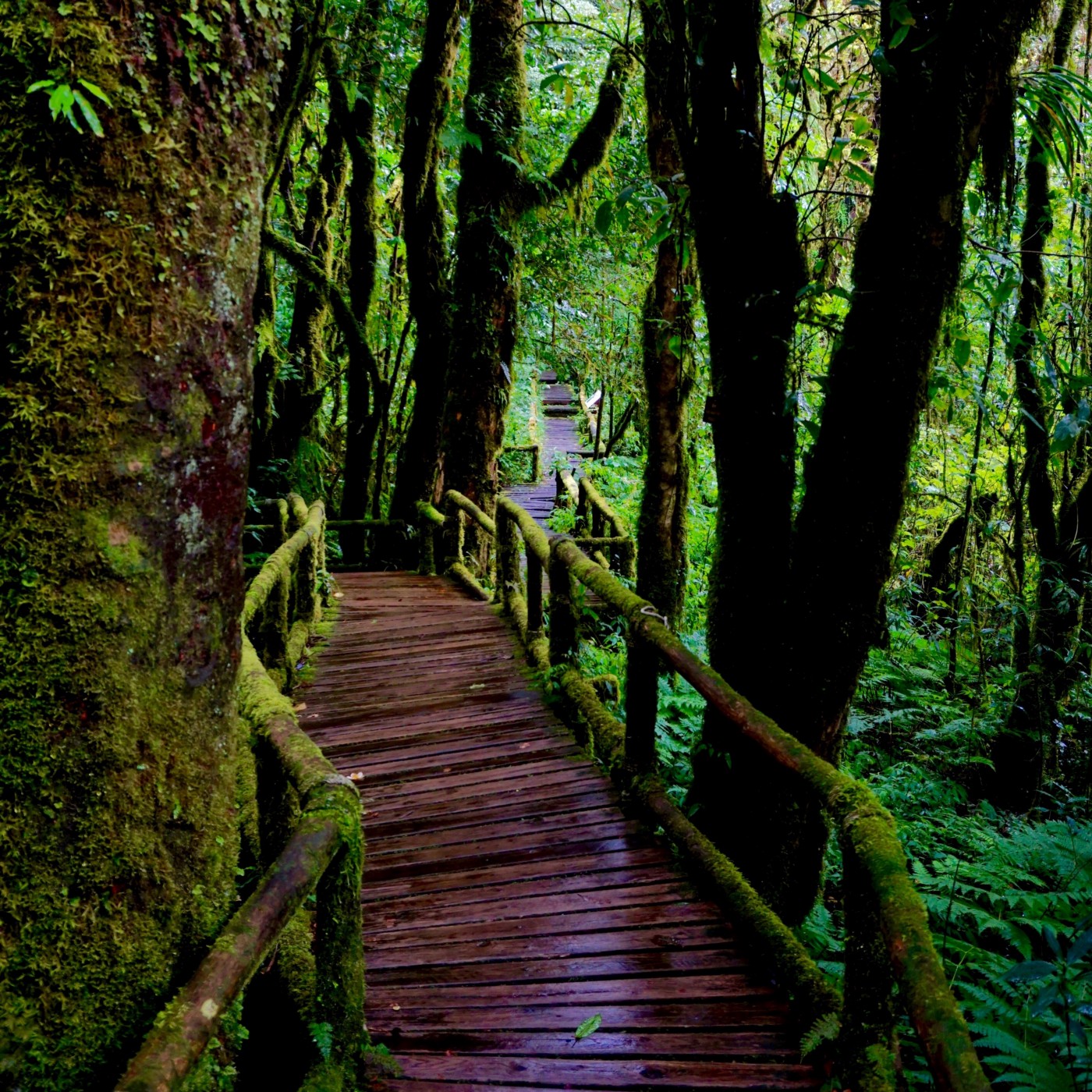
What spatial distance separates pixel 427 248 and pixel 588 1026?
10.2 m

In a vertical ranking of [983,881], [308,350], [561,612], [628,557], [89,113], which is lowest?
[983,881]

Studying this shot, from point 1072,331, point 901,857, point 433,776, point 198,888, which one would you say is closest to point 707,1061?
point 901,857

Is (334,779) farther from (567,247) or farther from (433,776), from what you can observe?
(567,247)

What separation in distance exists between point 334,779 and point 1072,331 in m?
7.10

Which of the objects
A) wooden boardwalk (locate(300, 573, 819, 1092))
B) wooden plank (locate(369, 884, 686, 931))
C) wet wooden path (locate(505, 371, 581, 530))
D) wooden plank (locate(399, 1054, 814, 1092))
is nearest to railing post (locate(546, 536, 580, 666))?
wooden boardwalk (locate(300, 573, 819, 1092))

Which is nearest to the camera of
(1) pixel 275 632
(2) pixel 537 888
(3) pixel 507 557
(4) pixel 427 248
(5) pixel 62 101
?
(5) pixel 62 101

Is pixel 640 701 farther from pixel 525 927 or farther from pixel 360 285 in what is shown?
pixel 360 285

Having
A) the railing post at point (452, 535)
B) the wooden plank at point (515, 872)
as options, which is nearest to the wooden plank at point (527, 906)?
the wooden plank at point (515, 872)

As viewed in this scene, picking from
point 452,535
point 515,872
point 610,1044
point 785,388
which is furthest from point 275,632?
point 452,535

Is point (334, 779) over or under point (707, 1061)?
over

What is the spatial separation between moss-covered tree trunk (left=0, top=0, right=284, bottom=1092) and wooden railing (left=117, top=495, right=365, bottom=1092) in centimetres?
15

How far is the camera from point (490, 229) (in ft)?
34.0

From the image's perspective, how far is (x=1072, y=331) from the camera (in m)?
6.96

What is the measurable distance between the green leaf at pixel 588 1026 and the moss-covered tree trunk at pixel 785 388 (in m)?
1.51
